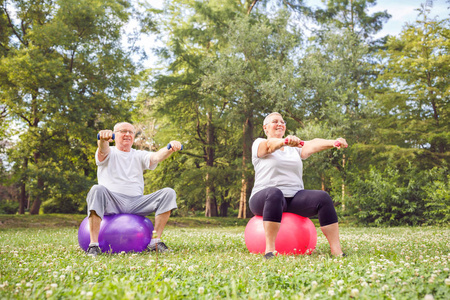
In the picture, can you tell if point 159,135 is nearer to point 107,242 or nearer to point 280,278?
point 107,242

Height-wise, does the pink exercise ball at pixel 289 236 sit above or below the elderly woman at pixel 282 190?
below

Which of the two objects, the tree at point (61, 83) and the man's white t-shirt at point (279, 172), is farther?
the tree at point (61, 83)

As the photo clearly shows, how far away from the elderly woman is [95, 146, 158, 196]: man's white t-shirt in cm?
210

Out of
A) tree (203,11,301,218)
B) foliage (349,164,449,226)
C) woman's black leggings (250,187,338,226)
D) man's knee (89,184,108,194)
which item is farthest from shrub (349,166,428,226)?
man's knee (89,184,108,194)

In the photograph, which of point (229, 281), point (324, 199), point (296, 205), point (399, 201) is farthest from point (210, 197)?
point (229, 281)

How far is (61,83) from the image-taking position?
53.2ft

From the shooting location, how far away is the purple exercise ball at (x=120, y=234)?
221 inches

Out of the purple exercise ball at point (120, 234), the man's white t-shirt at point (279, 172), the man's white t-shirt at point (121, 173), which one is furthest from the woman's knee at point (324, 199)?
the man's white t-shirt at point (121, 173)

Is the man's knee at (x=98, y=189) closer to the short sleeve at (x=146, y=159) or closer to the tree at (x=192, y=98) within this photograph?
the short sleeve at (x=146, y=159)

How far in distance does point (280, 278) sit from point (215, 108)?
2093cm

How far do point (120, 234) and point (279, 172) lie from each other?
2647 mm

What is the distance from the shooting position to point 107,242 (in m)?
5.61

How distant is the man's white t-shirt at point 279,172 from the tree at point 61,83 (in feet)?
41.4

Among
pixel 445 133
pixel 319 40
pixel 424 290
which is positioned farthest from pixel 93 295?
pixel 319 40
